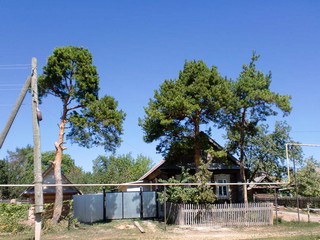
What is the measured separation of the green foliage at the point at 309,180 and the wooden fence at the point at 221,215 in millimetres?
21141

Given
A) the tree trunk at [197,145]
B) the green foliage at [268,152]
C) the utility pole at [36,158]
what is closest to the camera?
the utility pole at [36,158]

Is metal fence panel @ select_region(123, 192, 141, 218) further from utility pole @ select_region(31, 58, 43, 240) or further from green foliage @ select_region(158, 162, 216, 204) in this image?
utility pole @ select_region(31, 58, 43, 240)

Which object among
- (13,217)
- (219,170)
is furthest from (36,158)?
(219,170)

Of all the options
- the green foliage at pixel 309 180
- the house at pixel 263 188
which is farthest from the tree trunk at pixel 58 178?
the green foliage at pixel 309 180

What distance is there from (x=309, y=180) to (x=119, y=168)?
37.4 m

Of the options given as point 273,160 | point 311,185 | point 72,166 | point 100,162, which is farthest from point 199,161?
point 72,166

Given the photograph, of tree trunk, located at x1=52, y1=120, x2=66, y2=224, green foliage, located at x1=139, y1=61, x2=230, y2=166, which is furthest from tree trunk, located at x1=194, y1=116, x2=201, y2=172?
tree trunk, located at x1=52, y1=120, x2=66, y2=224

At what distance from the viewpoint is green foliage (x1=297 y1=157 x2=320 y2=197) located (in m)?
44.7

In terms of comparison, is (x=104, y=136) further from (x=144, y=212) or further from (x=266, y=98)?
(x=266, y=98)

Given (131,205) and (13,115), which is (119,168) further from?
(13,115)

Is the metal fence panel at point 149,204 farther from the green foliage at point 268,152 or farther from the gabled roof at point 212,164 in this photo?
the green foliage at point 268,152

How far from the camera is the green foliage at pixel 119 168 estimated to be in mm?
62438

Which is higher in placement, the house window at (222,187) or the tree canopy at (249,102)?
the tree canopy at (249,102)

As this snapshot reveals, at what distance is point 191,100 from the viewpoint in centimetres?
2662
